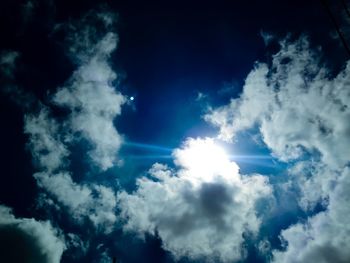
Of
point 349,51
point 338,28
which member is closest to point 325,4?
point 338,28

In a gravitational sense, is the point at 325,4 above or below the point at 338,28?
above

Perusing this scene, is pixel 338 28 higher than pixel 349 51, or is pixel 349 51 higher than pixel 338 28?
pixel 338 28

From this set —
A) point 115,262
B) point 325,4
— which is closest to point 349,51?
point 325,4

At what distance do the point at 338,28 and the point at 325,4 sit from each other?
1.10 m

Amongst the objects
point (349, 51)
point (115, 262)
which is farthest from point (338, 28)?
point (115, 262)

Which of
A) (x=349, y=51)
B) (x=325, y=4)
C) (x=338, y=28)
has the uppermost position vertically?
(x=325, y=4)

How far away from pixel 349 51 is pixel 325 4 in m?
2.01

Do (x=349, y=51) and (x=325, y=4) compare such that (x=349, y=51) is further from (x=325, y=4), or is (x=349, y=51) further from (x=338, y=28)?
(x=325, y=4)

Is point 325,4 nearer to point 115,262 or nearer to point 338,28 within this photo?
point 338,28

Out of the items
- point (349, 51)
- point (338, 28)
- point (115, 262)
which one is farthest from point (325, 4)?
point (115, 262)

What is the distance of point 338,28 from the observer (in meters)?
10.6

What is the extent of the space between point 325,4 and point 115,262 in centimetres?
3562

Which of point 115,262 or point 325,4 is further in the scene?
point 115,262

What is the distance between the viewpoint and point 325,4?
35.9ft
